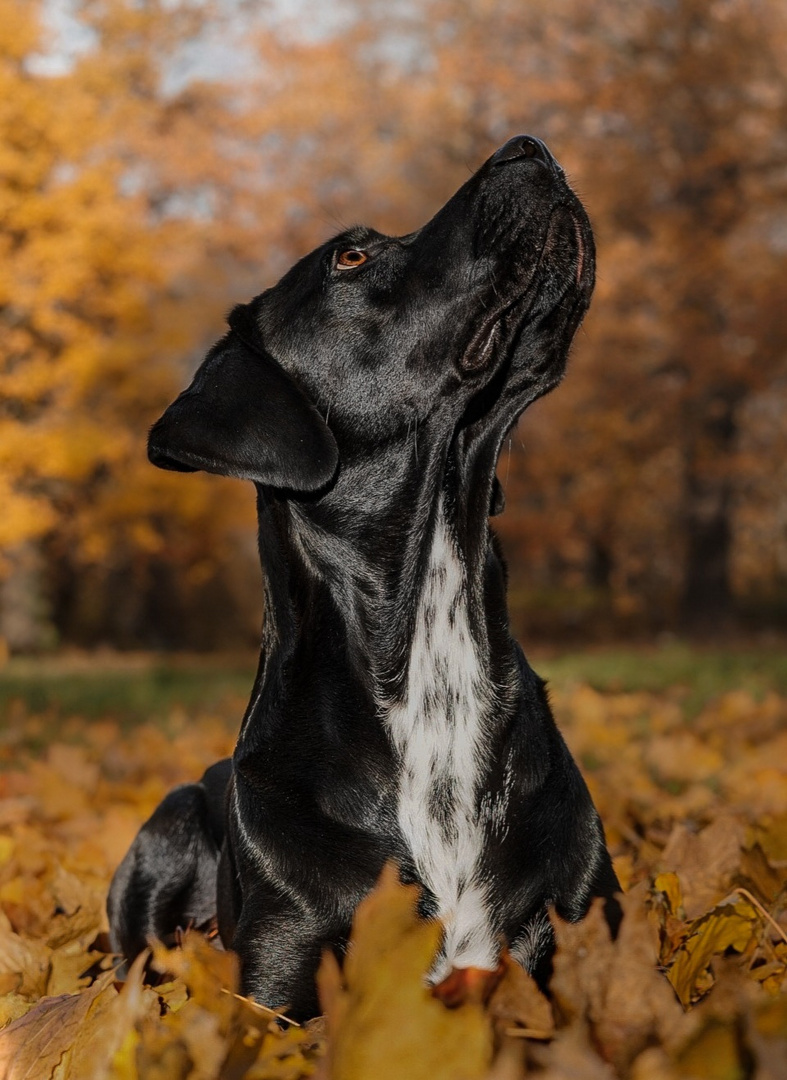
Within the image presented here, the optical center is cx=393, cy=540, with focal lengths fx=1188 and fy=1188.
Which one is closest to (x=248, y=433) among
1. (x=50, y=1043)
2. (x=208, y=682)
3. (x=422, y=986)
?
(x=50, y=1043)

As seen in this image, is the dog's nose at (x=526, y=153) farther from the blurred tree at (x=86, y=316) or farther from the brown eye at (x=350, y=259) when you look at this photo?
the blurred tree at (x=86, y=316)

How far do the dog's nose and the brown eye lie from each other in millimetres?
416

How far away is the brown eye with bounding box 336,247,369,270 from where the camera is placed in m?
3.11

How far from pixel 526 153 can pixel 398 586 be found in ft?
3.76

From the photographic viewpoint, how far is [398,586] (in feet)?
9.62

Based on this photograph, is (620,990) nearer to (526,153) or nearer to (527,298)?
(527,298)

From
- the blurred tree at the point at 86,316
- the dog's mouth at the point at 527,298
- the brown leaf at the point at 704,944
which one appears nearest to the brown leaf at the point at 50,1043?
the brown leaf at the point at 704,944

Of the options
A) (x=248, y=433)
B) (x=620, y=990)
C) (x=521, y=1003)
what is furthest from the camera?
(x=248, y=433)

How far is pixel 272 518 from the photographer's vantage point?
2.96m

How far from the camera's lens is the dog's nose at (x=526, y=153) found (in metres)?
3.00

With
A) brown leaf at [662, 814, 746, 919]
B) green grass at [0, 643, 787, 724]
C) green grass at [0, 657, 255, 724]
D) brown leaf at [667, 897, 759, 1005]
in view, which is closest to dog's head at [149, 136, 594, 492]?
brown leaf at [662, 814, 746, 919]

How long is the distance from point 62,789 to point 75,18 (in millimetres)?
20197

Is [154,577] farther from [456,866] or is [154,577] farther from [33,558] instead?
[456,866]

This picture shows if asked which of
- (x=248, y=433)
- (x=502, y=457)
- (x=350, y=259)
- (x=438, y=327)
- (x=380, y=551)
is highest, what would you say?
(x=350, y=259)
